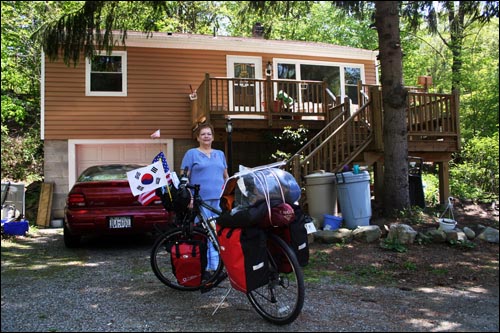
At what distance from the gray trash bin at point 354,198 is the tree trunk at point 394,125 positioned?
0.55 metres

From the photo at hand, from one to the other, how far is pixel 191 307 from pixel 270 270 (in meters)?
0.91

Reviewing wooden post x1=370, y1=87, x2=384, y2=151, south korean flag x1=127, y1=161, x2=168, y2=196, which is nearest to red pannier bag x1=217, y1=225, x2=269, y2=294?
south korean flag x1=127, y1=161, x2=168, y2=196

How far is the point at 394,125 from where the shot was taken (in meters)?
7.38

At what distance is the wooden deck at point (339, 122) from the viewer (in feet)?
28.6

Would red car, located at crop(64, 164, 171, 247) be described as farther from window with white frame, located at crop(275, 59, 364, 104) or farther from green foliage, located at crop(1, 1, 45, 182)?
green foliage, located at crop(1, 1, 45, 182)

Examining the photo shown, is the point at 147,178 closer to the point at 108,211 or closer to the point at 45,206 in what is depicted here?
the point at 108,211

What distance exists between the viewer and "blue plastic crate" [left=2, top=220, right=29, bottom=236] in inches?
308

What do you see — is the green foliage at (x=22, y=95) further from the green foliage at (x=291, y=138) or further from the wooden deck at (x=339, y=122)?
the green foliage at (x=291, y=138)

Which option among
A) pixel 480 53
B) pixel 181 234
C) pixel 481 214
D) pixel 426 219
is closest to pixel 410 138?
pixel 481 214

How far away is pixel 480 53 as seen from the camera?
1788 centimetres

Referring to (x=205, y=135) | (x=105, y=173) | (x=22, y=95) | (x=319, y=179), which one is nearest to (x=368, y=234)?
(x=319, y=179)

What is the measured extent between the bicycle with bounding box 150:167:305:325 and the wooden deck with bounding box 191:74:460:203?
4.15 m

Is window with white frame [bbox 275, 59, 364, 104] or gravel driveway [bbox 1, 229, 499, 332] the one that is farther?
window with white frame [bbox 275, 59, 364, 104]

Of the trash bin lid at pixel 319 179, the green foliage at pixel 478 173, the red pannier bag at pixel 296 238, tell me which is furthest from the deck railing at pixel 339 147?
the red pannier bag at pixel 296 238
